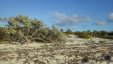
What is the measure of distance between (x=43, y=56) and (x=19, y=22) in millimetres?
7371

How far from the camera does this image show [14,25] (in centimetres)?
1780

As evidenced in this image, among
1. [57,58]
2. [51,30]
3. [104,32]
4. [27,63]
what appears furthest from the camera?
[104,32]

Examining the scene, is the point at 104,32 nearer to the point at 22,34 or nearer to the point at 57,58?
the point at 22,34

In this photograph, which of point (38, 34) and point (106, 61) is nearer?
point (106, 61)

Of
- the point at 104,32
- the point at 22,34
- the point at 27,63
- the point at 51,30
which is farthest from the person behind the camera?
the point at 104,32

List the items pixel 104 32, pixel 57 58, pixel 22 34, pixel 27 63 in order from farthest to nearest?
pixel 104 32, pixel 22 34, pixel 57 58, pixel 27 63

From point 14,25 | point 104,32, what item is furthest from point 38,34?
point 104,32

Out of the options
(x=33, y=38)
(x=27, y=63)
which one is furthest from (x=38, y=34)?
(x=27, y=63)

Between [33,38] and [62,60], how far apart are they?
25.8 feet

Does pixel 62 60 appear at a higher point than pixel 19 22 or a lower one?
lower

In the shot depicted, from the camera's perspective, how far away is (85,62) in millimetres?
10086

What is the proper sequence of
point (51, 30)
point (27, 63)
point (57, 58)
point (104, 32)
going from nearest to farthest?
point (27, 63) → point (57, 58) → point (51, 30) → point (104, 32)

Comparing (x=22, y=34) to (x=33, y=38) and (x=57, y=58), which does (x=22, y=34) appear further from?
(x=57, y=58)

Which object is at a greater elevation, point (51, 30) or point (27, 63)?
point (51, 30)
